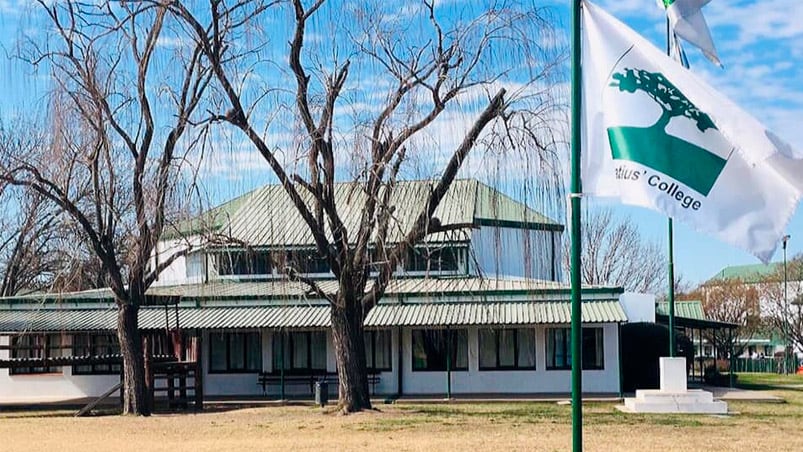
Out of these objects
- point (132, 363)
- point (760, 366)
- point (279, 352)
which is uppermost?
point (132, 363)

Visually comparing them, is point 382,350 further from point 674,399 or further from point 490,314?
point 674,399

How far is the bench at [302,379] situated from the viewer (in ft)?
110

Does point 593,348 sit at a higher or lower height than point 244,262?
lower

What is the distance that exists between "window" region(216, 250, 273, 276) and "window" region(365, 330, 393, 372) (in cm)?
367

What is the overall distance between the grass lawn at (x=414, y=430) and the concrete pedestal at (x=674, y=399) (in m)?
0.62

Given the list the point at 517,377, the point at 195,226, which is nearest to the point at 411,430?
the point at 195,226

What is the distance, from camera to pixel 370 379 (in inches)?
1318

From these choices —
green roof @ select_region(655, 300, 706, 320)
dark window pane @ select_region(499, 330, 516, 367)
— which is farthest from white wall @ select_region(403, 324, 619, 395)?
green roof @ select_region(655, 300, 706, 320)

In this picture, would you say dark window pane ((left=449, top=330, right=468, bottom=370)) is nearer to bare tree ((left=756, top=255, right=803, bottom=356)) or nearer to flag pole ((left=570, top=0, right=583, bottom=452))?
flag pole ((left=570, top=0, right=583, bottom=452))

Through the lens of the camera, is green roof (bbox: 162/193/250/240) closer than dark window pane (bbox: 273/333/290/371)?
Yes

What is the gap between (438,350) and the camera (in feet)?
111

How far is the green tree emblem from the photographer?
7957 millimetres

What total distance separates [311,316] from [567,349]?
24.5 ft

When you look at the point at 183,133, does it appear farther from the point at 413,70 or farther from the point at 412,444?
the point at 412,444
